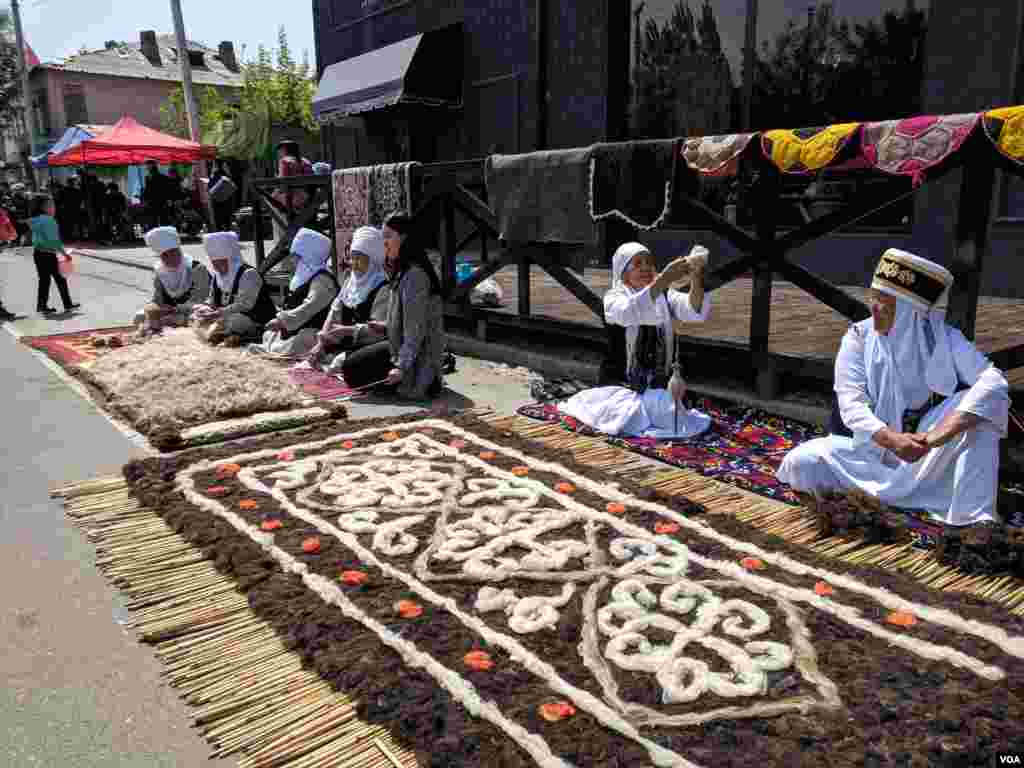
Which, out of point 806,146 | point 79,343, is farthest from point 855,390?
point 79,343

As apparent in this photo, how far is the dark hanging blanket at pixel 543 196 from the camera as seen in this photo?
17.3ft

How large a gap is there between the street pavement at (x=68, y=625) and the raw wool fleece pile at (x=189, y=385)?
233 mm

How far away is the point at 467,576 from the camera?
2805 millimetres

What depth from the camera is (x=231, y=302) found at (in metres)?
7.52

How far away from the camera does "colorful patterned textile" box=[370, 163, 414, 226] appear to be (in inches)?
273

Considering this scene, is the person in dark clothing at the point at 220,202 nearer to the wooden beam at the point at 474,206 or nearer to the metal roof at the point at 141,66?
the wooden beam at the point at 474,206

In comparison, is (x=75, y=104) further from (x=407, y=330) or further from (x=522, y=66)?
(x=407, y=330)

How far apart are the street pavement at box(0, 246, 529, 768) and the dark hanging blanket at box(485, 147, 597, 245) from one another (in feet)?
3.94

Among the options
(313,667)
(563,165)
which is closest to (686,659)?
(313,667)

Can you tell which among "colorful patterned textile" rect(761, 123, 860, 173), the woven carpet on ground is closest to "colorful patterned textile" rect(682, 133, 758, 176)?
"colorful patterned textile" rect(761, 123, 860, 173)

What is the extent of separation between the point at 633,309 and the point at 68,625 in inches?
125

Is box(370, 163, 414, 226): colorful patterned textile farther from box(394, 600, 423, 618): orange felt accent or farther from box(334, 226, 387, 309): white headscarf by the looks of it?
box(394, 600, 423, 618): orange felt accent

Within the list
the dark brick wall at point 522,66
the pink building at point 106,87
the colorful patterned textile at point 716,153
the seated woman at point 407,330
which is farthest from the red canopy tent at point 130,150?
the pink building at point 106,87

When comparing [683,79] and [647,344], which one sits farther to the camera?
[683,79]
